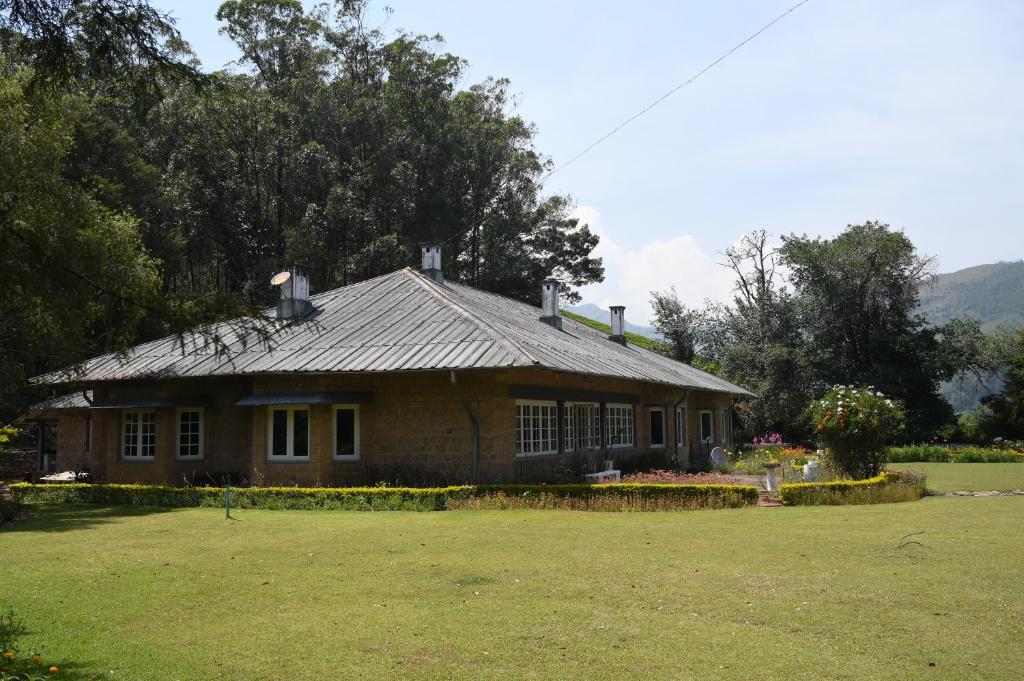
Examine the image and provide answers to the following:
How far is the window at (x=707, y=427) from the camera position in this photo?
107ft

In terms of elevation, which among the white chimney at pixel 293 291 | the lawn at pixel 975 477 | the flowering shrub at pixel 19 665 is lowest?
the lawn at pixel 975 477

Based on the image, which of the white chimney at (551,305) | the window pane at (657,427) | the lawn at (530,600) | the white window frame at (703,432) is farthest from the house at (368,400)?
the white window frame at (703,432)

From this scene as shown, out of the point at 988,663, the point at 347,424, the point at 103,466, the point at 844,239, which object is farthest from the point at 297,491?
the point at 844,239

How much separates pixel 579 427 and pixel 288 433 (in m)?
7.50

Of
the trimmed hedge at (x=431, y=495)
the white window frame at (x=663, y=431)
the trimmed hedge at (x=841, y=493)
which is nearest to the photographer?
the trimmed hedge at (x=431, y=495)

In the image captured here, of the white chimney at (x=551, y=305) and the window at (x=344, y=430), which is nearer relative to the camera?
the window at (x=344, y=430)

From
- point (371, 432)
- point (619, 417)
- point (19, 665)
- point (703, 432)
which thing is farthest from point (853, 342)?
point (19, 665)

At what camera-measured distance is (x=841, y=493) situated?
632 inches

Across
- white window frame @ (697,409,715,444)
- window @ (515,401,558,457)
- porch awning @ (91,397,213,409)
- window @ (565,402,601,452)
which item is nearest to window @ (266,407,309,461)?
porch awning @ (91,397,213,409)

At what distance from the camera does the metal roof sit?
1725 cm

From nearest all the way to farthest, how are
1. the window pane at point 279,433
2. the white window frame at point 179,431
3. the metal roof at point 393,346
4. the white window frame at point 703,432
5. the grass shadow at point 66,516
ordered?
the grass shadow at point 66,516, the metal roof at point 393,346, the window pane at point 279,433, the white window frame at point 179,431, the white window frame at point 703,432

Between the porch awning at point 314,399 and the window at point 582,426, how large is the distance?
213 inches

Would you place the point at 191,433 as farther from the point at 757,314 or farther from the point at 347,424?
the point at 757,314

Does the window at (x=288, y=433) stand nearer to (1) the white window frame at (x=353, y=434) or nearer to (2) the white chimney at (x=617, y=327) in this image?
(1) the white window frame at (x=353, y=434)
